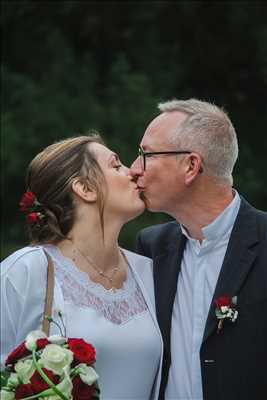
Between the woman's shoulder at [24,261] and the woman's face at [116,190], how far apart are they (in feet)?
1.53

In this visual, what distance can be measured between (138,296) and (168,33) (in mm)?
8558

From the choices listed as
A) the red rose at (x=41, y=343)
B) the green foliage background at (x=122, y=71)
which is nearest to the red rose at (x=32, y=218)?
the red rose at (x=41, y=343)

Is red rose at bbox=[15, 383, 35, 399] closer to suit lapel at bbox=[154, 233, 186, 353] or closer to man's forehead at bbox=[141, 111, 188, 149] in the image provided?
suit lapel at bbox=[154, 233, 186, 353]

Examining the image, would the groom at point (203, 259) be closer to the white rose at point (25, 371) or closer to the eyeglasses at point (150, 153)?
the eyeglasses at point (150, 153)

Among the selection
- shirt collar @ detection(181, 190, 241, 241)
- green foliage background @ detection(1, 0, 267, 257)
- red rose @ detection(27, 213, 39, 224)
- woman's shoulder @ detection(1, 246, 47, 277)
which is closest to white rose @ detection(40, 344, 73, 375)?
woman's shoulder @ detection(1, 246, 47, 277)

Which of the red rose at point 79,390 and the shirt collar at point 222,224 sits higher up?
the shirt collar at point 222,224

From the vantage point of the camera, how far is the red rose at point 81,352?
132 inches

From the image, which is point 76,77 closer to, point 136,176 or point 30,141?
point 30,141

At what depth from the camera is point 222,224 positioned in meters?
4.62

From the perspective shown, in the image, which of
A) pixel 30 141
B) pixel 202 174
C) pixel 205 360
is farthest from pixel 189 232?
pixel 30 141

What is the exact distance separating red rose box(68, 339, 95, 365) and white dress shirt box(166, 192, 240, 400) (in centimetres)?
108

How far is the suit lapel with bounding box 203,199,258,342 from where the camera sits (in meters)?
4.34

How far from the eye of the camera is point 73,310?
4.03m

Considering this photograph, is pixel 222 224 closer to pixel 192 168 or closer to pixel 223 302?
pixel 192 168
